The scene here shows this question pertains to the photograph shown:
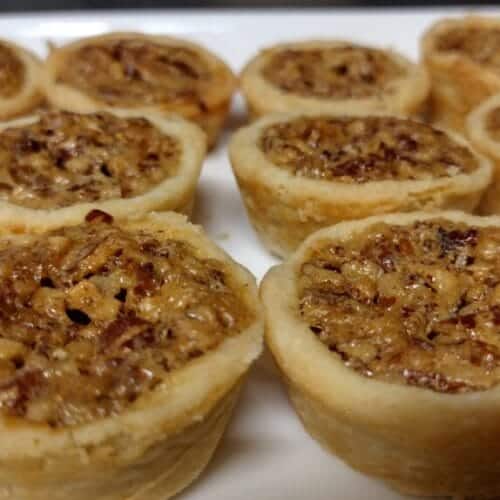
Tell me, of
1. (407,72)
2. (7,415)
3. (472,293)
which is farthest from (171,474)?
(407,72)

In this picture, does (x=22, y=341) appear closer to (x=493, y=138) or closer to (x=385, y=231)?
(x=385, y=231)

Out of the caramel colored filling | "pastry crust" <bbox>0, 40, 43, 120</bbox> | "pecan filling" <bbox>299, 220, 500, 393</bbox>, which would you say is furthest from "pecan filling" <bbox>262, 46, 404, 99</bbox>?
"pecan filling" <bbox>299, 220, 500, 393</bbox>

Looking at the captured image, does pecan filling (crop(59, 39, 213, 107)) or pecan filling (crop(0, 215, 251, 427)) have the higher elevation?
pecan filling (crop(0, 215, 251, 427))

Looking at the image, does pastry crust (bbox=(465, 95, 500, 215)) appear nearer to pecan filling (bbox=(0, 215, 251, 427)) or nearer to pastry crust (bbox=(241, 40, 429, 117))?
pastry crust (bbox=(241, 40, 429, 117))

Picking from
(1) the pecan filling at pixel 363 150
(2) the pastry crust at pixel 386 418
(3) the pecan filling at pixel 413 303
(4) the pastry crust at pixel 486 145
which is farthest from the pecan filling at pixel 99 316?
A: (4) the pastry crust at pixel 486 145

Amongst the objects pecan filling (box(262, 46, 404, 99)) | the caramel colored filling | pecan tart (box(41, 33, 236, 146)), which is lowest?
pecan tart (box(41, 33, 236, 146))

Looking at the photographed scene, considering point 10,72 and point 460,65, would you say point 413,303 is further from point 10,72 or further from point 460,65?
point 10,72

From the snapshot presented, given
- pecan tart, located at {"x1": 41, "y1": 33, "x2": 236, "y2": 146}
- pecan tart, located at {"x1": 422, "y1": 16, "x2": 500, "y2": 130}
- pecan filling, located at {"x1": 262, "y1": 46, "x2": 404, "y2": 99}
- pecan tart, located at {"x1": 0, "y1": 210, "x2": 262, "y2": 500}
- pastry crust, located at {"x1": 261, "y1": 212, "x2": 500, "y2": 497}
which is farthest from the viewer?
pecan tart, located at {"x1": 422, "y1": 16, "x2": 500, "y2": 130}
